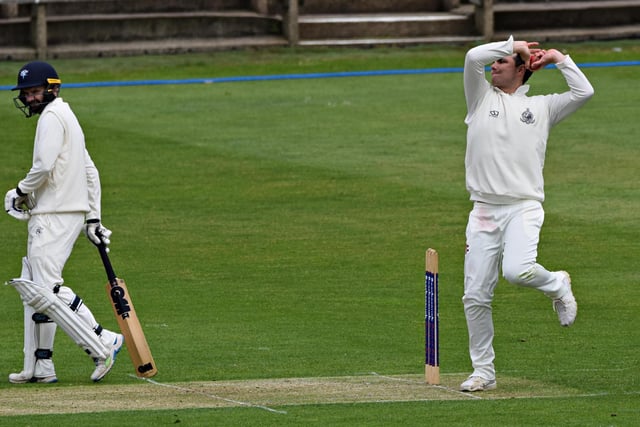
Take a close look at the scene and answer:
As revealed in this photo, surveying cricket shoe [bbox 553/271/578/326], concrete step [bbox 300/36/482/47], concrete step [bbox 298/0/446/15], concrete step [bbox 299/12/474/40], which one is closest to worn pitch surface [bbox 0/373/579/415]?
cricket shoe [bbox 553/271/578/326]

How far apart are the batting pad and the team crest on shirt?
138 inches

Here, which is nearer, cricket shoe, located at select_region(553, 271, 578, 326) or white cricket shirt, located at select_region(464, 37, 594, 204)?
white cricket shirt, located at select_region(464, 37, 594, 204)

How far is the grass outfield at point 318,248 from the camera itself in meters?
10.3

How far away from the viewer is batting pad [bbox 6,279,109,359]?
11.0 m

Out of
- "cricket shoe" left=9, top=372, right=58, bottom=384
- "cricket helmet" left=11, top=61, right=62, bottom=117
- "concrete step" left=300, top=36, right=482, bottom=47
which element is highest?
"cricket helmet" left=11, top=61, right=62, bottom=117

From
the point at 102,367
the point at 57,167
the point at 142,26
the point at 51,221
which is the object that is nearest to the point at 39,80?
the point at 57,167

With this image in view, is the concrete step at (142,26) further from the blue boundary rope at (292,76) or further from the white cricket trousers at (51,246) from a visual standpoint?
the white cricket trousers at (51,246)

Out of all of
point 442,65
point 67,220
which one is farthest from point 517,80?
point 442,65

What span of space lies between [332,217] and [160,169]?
399cm

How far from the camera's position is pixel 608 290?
50.8 feet

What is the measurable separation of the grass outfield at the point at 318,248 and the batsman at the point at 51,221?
1.08 feet

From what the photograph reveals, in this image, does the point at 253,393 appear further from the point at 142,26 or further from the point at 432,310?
the point at 142,26

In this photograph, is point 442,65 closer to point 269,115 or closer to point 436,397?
point 269,115

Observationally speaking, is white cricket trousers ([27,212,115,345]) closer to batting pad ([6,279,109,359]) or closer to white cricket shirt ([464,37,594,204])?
batting pad ([6,279,109,359])
